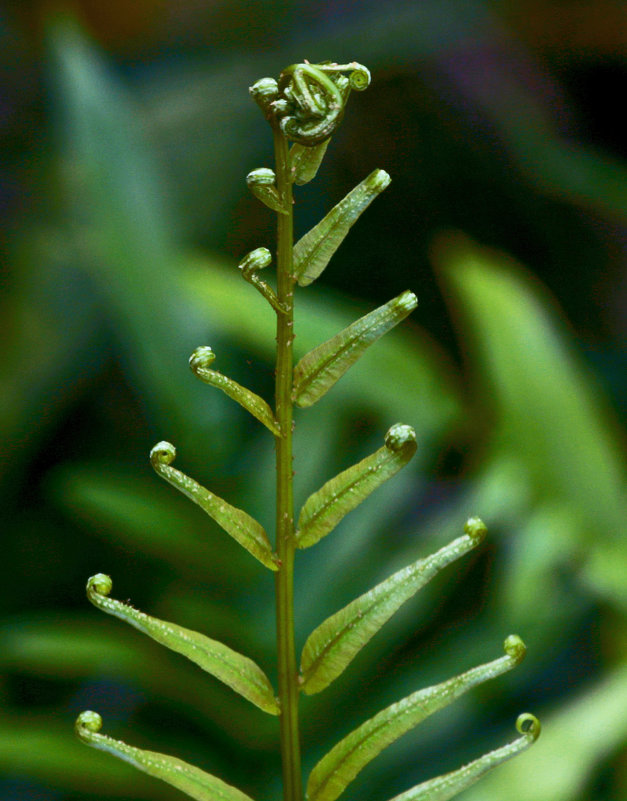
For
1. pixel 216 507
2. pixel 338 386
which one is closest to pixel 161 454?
pixel 216 507

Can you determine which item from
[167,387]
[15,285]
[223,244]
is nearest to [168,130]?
[223,244]

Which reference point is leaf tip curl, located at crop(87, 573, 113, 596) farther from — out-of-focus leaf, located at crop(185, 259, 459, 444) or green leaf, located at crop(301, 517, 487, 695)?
out-of-focus leaf, located at crop(185, 259, 459, 444)

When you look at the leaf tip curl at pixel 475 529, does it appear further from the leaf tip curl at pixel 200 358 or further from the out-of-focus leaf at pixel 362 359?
the out-of-focus leaf at pixel 362 359

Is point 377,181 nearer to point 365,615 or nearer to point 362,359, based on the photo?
point 365,615

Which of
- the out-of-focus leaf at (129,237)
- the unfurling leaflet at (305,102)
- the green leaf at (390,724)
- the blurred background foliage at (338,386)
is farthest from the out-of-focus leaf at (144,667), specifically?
the unfurling leaflet at (305,102)

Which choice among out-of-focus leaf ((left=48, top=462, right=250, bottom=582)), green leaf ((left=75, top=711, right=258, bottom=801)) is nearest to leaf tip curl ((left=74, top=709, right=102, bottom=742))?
green leaf ((left=75, top=711, right=258, bottom=801))

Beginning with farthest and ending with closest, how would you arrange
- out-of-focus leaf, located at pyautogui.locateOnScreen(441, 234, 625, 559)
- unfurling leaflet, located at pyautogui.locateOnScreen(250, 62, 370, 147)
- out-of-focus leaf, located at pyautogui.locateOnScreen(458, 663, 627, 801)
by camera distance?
1. out-of-focus leaf, located at pyautogui.locateOnScreen(441, 234, 625, 559)
2. out-of-focus leaf, located at pyautogui.locateOnScreen(458, 663, 627, 801)
3. unfurling leaflet, located at pyautogui.locateOnScreen(250, 62, 370, 147)
